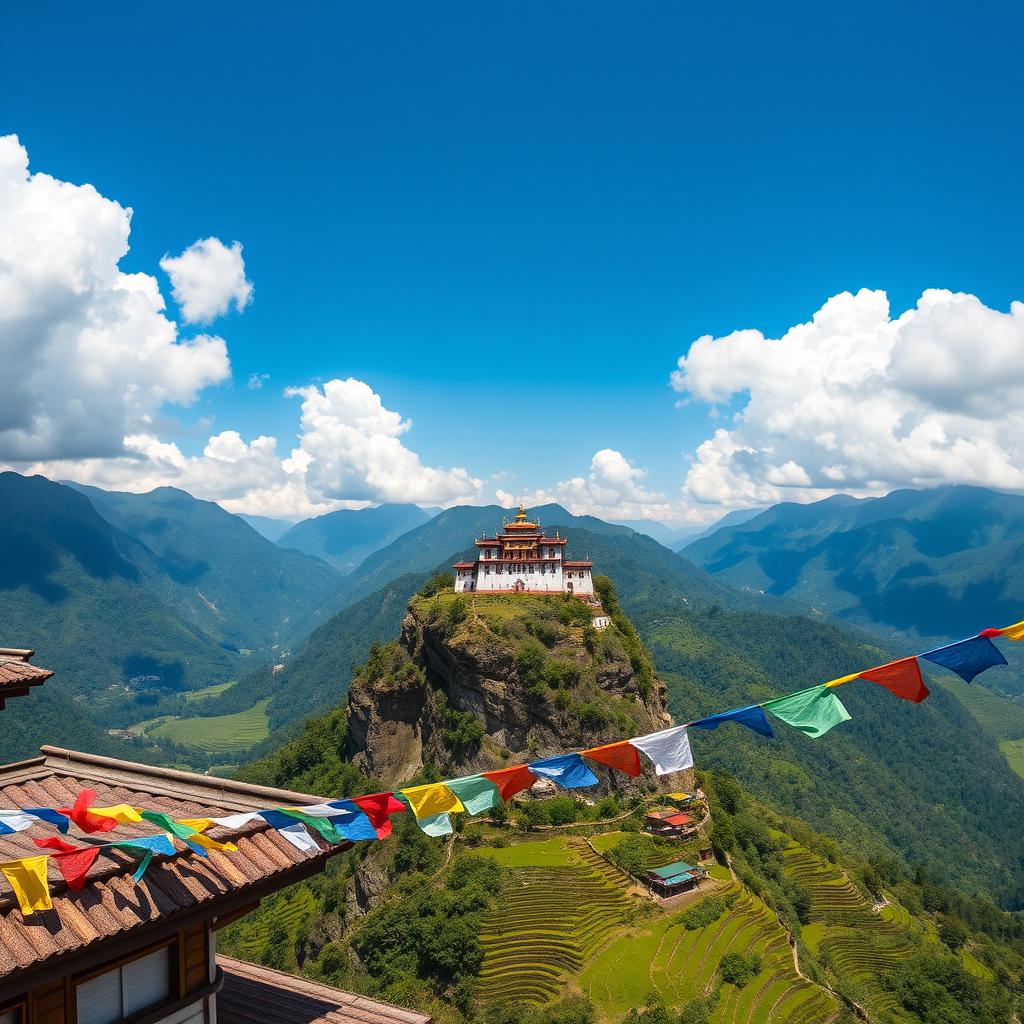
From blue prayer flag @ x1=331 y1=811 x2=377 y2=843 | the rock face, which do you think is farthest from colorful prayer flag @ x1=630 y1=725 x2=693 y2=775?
the rock face

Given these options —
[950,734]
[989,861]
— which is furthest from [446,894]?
[950,734]

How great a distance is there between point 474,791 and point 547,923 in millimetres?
34938

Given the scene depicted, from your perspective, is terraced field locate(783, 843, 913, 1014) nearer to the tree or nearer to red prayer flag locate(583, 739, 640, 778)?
the tree

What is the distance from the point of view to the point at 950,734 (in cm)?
19275

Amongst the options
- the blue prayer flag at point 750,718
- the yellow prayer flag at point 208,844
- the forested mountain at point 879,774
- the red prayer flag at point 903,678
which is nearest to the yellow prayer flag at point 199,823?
the yellow prayer flag at point 208,844

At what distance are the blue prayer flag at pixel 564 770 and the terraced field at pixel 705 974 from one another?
2926cm

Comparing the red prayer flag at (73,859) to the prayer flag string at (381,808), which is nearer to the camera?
A: the red prayer flag at (73,859)

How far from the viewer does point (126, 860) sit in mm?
6883

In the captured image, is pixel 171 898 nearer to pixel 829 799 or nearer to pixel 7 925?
pixel 7 925

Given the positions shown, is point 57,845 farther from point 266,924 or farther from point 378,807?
point 266,924

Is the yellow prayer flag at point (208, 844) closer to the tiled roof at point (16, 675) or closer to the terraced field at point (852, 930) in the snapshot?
→ the tiled roof at point (16, 675)

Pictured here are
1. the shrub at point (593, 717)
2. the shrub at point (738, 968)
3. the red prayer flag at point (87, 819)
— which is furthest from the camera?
the shrub at point (593, 717)

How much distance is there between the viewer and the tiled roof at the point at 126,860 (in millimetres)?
6000

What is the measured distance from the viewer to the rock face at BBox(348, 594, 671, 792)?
179ft
